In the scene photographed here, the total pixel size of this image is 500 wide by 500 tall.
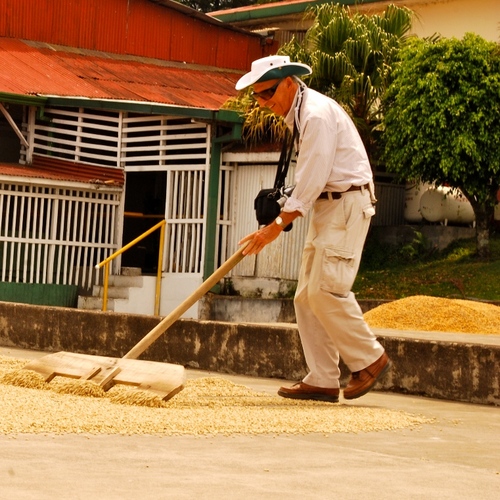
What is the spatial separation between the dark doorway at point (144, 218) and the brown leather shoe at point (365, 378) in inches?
617

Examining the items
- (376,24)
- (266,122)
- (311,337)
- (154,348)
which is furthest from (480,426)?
(376,24)

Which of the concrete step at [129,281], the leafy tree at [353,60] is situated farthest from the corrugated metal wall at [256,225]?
the leafy tree at [353,60]

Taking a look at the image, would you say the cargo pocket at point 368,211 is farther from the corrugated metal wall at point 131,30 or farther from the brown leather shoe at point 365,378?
the corrugated metal wall at point 131,30

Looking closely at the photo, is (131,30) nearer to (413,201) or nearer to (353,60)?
(353,60)

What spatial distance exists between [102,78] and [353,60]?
Answer: 477cm

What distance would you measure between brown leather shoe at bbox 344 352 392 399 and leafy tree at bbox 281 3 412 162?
12712 millimetres

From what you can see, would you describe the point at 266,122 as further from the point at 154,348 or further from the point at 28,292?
the point at 154,348

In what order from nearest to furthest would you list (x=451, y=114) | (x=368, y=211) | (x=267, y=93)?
(x=368, y=211) → (x=267, y=93) → (x=451, y=114)

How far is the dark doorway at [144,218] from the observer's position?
22719mm

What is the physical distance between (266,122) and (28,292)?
4.58 m

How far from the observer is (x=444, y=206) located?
21203 millimetres

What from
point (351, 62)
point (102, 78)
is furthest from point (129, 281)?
point (351, 62)

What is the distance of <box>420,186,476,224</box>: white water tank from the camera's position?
21.1m

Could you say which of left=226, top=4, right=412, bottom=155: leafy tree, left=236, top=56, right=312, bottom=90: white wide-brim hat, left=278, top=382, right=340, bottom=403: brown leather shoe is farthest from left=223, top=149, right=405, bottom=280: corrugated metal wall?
left=236, top=56, right=312, bottom=90: white wide-brim hat
